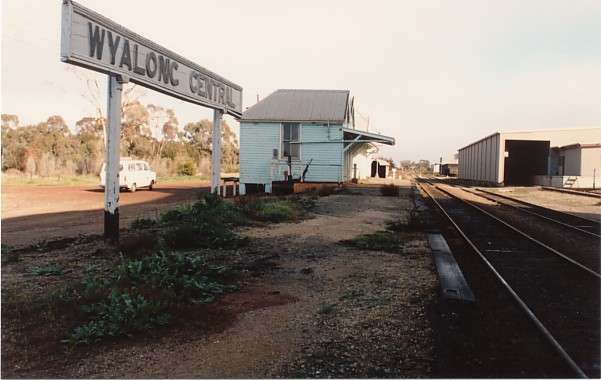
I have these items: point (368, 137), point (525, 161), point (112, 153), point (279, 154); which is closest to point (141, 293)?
point (112, 153)

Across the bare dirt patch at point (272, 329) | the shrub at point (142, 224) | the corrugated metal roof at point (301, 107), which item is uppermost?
the corrugated metal roof at point (301, 107)

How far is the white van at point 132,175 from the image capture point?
24.3 m

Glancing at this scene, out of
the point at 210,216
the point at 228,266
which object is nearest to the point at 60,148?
the point at 210,216

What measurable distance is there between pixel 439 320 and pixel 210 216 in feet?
22.5

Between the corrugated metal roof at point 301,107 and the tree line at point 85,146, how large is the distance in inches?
810

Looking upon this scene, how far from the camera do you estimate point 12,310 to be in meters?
4.39

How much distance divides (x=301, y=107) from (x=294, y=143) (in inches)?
97.1

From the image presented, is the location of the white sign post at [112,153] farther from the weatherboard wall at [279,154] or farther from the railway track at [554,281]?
the weatherboard wall at [279,154]

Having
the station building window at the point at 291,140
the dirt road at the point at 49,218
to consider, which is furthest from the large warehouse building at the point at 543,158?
the dirt road at the point at 49,218

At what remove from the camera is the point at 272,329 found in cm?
420

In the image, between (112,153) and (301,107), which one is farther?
(301,107)

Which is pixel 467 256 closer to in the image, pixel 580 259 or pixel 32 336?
pixel 580 259

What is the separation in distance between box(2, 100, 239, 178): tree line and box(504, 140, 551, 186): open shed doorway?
1358 inches

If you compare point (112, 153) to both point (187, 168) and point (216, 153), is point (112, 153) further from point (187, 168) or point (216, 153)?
point (187, 168)
